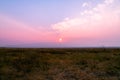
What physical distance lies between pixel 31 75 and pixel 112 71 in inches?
398

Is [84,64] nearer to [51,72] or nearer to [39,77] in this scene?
[51,72]

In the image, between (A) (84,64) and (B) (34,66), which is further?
(A) (84,64)

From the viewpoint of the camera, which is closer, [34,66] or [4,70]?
[4,70]

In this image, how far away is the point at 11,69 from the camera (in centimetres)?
2491

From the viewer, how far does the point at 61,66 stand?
26.4 metres

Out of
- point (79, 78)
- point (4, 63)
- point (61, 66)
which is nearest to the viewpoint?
point (79, 78)

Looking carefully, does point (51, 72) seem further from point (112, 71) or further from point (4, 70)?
point (112, 71)

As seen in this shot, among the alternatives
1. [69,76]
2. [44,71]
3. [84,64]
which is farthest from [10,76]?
[84,64]

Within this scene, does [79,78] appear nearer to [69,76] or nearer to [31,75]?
[69,76]

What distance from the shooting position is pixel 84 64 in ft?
93.8

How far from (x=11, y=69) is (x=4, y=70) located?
1.05 metres

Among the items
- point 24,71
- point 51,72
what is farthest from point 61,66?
point 24,71

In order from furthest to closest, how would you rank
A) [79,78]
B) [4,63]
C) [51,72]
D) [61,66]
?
1. [4,63]
2. [61,66]
3. [51,72]
4. [79,78]

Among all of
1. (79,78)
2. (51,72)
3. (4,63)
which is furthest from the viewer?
(4,63)
